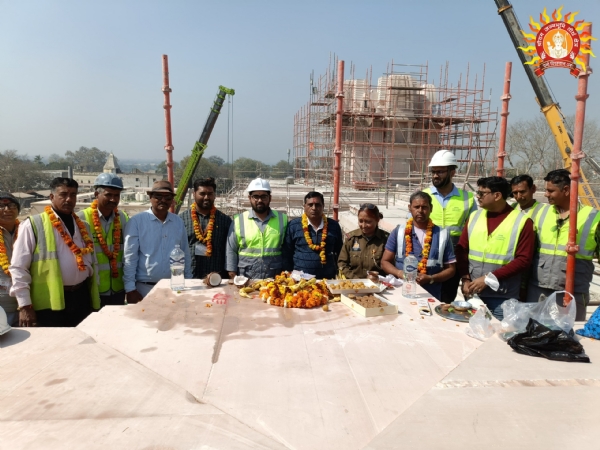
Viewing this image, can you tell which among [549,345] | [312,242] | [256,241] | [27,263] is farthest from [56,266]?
[549,345]

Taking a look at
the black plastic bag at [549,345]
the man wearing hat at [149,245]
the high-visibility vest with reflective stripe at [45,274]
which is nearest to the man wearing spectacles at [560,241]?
the black plastic bag at [549,345]

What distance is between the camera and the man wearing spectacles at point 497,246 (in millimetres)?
3727

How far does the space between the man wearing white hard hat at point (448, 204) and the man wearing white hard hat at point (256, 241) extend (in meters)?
1.72

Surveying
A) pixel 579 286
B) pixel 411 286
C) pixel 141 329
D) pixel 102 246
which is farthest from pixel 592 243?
pixel 102 246

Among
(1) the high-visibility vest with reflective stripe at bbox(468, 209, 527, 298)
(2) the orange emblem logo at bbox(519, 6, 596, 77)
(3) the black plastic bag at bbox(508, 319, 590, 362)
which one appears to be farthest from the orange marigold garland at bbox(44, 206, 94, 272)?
(2) the orange emblem logo at bbox(519, 6, 596, 77)

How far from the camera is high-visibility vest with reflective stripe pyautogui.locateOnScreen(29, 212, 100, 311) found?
349 centimetres

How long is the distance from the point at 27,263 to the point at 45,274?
16 cm

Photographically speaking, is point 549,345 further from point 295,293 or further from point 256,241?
point 256,241

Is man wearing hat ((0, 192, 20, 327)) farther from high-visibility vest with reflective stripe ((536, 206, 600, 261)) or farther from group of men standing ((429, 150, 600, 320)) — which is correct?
high-visibility vest with reflective stripe ((536, 206, 600, 261))

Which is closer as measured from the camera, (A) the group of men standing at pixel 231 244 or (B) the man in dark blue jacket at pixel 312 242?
(A) the group of men standing at pixel 231 244

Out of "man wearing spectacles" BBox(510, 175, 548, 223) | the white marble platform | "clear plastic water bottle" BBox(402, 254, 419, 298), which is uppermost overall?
"man wearing spectacles" BBox(510, 175, 548, 223)

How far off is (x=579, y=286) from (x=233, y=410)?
369 centimetres

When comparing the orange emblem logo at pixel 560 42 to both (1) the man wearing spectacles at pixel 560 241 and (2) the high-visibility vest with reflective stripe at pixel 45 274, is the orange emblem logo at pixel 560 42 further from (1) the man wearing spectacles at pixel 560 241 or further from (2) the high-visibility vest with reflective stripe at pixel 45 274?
(2) the high-visibility vest with reflective stripe at pixel 45 274

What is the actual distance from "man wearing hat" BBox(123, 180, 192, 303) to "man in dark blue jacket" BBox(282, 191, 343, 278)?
1150mm
